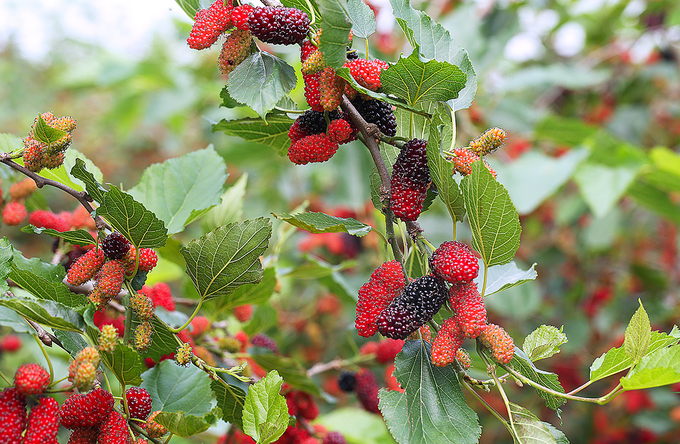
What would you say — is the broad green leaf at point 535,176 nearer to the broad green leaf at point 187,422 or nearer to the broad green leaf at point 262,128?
the broad green leaf at point 262,128

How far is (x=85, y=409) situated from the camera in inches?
16.2

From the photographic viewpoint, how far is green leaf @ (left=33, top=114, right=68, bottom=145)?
1.47 feet

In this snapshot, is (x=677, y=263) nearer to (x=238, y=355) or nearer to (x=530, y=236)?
(x=530, y=236)

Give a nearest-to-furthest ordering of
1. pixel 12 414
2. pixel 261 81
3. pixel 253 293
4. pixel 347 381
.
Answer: pixel 12 414 < pixel 261 81 < pixel 253 293 < pixel 347 381

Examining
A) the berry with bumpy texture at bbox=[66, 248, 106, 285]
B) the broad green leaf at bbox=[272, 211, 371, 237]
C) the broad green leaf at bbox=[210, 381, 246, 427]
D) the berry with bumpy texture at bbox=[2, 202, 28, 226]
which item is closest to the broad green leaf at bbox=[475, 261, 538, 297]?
the broad green leaf at bbox=[272, 211, 371, 237]

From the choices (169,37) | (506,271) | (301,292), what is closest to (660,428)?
(301,292)

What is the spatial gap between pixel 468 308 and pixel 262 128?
12.2 inches

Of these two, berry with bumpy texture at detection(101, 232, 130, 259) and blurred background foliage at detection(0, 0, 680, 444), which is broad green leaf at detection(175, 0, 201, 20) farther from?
blurred background foliage at detection(0, 0, 680, 444)

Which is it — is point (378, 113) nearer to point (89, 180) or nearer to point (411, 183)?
point (411, 183)

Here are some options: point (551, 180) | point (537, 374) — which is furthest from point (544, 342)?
point (551, 180)

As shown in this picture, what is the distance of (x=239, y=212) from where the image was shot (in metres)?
0.84

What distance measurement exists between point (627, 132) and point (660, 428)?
3.47 ft

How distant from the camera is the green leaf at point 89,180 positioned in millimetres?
431

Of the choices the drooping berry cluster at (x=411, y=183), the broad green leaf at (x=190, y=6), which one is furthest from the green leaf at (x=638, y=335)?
the broad green leaf at (x=190, y=6)
